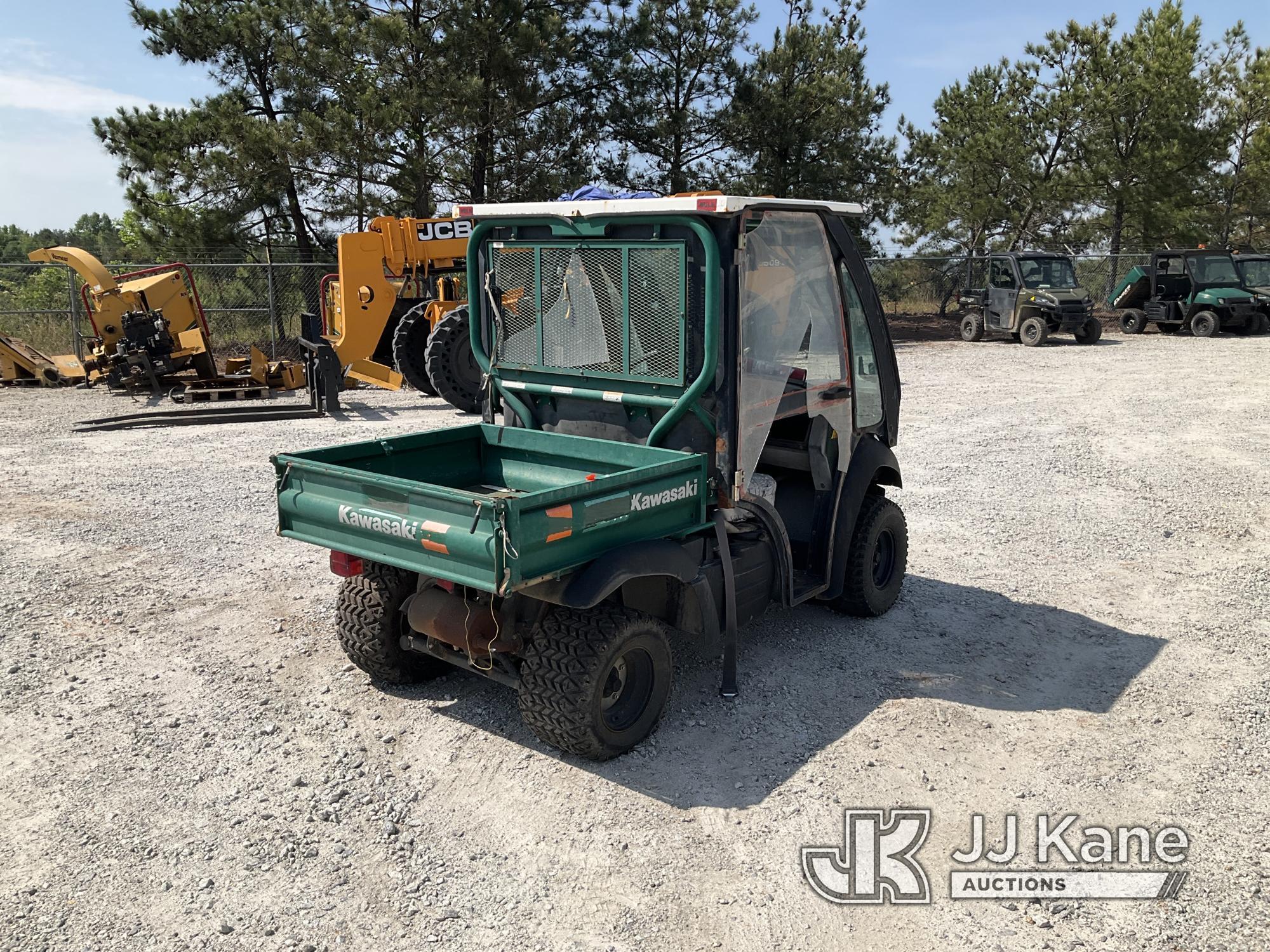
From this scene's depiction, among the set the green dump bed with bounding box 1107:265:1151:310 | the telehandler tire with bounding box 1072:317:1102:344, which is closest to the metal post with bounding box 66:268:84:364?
the telehandler tire with bounding box 1072:317:1102:344

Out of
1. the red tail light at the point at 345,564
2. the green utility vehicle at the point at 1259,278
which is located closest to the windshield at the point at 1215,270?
the green utility vehicle at the point at 1259,278

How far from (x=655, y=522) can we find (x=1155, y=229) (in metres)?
27.2

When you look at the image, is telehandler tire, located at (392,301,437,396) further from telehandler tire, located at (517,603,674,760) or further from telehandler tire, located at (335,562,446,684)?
telehandler tire, located at (517,603,674,760)

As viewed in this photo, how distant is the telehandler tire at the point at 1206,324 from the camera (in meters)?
22.3

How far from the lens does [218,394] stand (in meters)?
14.3

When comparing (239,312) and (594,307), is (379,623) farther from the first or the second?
(239,312)

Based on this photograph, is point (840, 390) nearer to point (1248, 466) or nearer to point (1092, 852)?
point (1092, 852)

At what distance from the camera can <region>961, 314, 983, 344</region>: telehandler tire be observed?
2284 centimetres

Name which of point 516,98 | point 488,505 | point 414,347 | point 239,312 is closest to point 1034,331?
point 516,98

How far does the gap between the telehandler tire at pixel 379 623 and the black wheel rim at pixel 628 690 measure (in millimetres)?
1076

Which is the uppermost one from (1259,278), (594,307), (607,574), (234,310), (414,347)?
(1259,278)

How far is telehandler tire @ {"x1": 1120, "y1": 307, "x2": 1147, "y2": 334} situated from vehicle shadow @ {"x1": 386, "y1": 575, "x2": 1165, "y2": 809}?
1975 cm

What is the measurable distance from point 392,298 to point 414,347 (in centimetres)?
73

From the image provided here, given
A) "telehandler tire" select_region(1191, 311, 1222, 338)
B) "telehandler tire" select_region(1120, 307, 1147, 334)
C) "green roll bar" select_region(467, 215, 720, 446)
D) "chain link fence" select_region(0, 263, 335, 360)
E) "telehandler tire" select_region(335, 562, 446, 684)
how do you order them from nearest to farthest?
"green roll bar" select_region(467, 215, 720, 446) → "telehandler tire" select_region(335, 562, 446, 684) → "chain link fence" select_region(0, 263, 335, 360) → "telehandler tire" select_region(1191, 311, 1222, 338) → "telehandler tire" select_region(1120, 307, 1147, 334)
